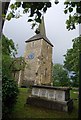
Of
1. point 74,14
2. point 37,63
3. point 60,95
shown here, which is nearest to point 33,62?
point 37,63

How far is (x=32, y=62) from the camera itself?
37.4 meters

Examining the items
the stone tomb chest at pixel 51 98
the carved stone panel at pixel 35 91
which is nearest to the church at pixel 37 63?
the carved stone panel at pixel 35 91

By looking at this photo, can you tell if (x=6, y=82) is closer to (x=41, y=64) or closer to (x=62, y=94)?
(x=62, y=94)

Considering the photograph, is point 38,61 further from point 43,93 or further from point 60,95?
point 60,95

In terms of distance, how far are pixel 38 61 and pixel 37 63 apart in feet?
1.86

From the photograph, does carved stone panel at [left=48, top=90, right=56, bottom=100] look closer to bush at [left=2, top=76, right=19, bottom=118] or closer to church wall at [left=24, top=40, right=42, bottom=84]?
bush at [left=2, top=76, right=19, bottom=118]

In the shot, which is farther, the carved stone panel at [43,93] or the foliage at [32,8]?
the carved stone panel at [43,93]

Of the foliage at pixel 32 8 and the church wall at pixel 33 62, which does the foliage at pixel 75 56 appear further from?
the church wall at pixel 33 62

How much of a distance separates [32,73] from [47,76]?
4.69m

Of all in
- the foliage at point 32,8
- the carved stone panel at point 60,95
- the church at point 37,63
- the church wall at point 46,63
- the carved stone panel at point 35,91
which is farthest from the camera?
the church wall at point 46,63

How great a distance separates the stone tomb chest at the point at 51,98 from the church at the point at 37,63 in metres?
20.3

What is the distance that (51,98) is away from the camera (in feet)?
46.7

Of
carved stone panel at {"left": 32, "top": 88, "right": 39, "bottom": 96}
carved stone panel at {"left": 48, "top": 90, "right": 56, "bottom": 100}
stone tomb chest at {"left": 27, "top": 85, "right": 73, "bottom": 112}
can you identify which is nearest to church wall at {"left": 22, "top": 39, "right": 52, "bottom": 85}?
carved stone panel at {"left": 32, "top": 88, "right": 39, "bottom": 96}

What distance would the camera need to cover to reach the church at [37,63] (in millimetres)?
35891
